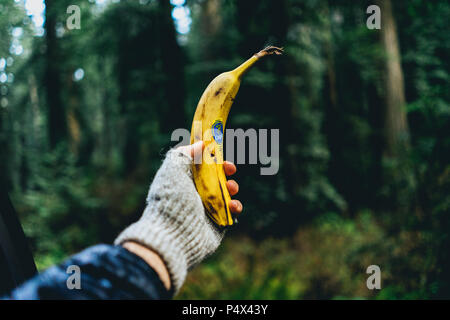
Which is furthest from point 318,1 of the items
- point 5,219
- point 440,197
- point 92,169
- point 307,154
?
point 92,169

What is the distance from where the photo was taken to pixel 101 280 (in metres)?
0.88

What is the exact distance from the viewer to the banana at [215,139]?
1.45 meters

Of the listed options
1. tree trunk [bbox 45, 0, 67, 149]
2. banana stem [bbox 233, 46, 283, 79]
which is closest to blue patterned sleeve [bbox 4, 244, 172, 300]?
banana stem [bbox 233, 46, 283, 79]

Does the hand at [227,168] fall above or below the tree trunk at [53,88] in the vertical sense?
below

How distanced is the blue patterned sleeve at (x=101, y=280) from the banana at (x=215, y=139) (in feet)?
1.72

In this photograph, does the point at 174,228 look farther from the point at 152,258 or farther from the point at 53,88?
the point at 53,88

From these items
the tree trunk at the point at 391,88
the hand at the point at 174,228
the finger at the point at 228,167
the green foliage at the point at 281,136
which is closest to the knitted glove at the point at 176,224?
the hand at the point at 174,228

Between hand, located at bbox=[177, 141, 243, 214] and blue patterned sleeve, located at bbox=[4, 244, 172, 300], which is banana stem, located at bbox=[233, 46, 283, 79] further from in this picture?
blue patterned sleeve, located at bbox=[4, 244, 172, 300]

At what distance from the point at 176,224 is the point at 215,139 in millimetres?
564

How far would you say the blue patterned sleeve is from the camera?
83 cm

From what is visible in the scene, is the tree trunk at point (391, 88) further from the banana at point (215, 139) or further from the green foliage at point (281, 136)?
the banana at point (215, 139)

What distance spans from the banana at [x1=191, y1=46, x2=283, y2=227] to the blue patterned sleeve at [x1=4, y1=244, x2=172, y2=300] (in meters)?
0.52

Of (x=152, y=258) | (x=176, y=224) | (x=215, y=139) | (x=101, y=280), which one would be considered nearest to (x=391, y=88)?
(x=215, y=139)

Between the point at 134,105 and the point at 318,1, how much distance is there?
4.42 meters
